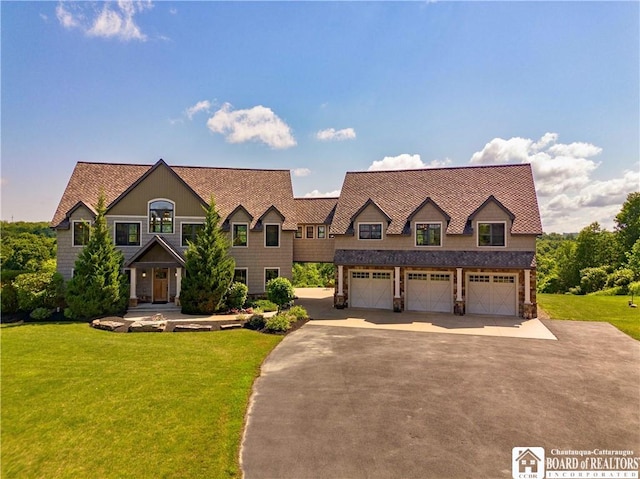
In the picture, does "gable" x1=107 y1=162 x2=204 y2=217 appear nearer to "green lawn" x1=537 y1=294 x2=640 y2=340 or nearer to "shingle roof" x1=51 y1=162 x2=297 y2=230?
"shingle roof" x1=51 y1=162 x2=297 y2=230

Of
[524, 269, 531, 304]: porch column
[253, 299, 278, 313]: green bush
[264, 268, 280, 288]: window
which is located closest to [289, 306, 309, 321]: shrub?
[253, 299, 278, 313]: green bush

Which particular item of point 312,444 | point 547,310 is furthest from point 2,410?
point 547,310

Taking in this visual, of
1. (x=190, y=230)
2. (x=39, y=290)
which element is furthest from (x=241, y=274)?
(x=39, y=290)

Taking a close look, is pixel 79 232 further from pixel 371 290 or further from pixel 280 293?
pixel 371 290

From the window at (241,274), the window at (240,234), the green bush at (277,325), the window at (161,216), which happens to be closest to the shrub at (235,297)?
the window at (241,274)

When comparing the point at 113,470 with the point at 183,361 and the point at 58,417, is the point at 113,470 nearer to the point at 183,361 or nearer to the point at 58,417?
the point at 58,417

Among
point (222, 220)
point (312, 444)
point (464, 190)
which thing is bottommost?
point (312, 444)

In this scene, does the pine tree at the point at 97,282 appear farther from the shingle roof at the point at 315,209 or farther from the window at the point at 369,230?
the window at the point at 369,230
